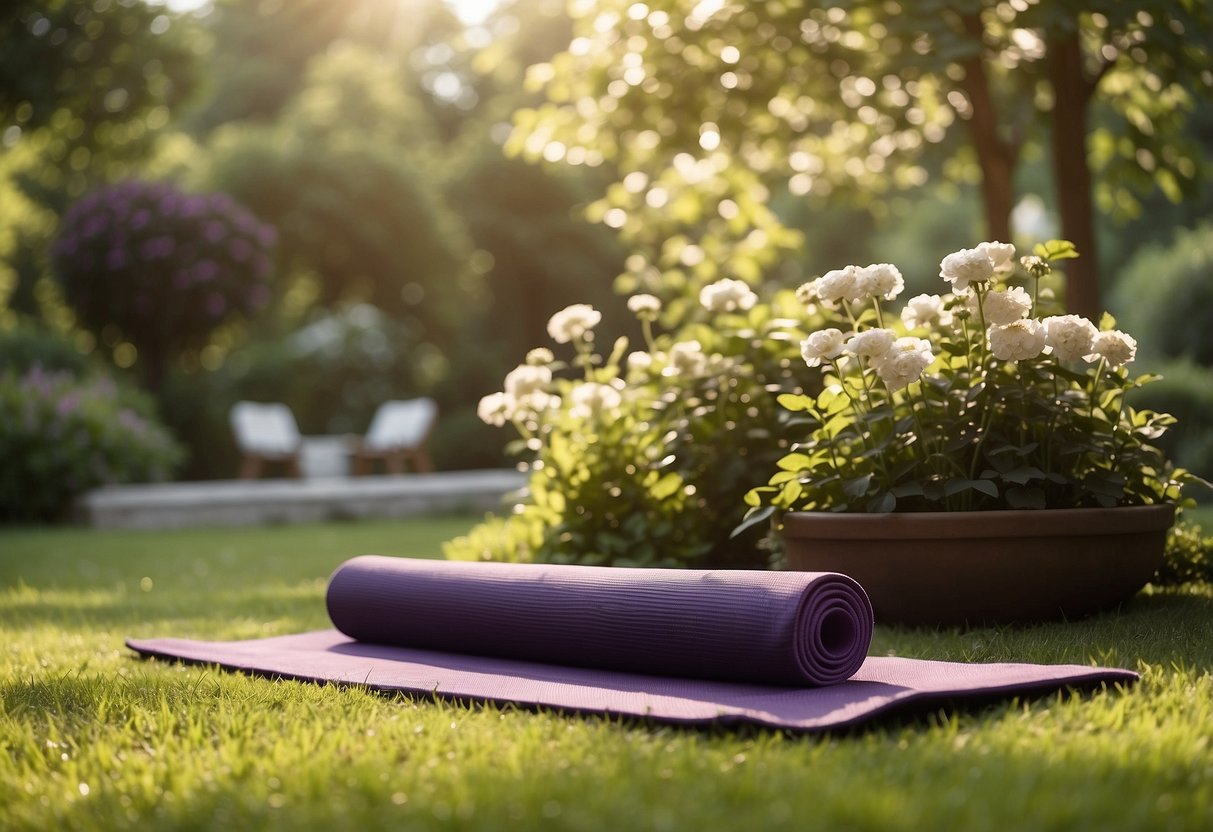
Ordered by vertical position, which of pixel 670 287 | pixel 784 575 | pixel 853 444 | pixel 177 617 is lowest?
pixel 177 617

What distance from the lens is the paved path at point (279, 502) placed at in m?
11.2

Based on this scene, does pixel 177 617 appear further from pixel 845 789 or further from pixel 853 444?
pixel 845 789

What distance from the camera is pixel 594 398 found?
530 centimetres

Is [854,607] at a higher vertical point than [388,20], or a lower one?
lower

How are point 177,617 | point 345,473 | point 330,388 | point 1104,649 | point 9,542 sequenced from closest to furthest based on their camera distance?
point 1104,649 < point 177,617 < point 9,542 < point 345,473 < point 330,388

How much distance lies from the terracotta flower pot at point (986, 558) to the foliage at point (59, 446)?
8.99m

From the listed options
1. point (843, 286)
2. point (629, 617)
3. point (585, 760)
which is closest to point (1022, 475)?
point (843, 286)

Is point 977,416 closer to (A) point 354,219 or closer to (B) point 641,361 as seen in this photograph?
(B) point 641,361

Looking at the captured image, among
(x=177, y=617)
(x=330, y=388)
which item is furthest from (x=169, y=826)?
(x=330, y=388)

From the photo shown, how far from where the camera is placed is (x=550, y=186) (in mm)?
21719

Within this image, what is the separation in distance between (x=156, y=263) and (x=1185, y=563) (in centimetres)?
1287

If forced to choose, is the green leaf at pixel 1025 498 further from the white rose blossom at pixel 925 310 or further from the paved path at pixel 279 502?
the paved path at pixel 279 502

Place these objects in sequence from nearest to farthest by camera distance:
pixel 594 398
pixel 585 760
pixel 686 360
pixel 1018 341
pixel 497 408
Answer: pixel 585 760 → pixel 1018 341 → pixel 686 360 → pixel 594 398 → pixel 497 408

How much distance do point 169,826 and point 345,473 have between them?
15.5m
